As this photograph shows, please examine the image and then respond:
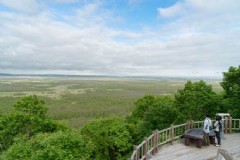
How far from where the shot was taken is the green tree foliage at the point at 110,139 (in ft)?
64.8

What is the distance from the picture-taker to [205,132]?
9.73 m

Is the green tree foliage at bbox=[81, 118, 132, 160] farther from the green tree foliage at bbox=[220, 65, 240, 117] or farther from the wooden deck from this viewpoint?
the wooden deck

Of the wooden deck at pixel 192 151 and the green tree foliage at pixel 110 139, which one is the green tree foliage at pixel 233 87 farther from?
the green tree foliage at pixel 110 139

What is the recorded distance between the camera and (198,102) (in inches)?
812

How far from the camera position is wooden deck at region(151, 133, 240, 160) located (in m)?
8.31

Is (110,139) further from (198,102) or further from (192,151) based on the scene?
(192,151)

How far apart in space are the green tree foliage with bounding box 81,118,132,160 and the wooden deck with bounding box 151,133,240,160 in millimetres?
10355

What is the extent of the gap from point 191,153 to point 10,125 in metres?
15.5

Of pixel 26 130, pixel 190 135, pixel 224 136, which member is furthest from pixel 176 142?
pixel 26 130

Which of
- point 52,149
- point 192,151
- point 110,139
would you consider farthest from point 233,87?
point 52,149

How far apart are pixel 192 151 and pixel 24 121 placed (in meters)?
14.8

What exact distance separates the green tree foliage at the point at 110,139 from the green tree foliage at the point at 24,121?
14.2 feet

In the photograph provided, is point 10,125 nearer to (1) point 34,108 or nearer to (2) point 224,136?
(1) point 34,108

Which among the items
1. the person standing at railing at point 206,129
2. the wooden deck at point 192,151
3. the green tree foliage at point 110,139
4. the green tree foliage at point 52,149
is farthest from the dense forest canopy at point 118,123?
the person standing at railing at point 206,129
